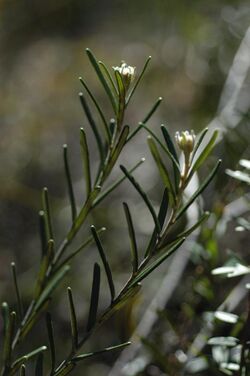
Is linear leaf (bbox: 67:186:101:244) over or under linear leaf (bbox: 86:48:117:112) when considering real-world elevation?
under

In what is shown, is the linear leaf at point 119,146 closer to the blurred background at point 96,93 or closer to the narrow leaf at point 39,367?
the narrow leaf at point 39,367

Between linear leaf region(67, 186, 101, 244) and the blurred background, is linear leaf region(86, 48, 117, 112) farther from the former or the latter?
the blurred background

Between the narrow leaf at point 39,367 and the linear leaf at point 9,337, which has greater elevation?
the linear leaf at point 9,337

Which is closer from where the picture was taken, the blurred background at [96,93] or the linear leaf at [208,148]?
the linear leaf at [208,148]

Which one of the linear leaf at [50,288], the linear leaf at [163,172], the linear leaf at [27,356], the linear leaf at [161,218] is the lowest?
the linear leaf at [27,356]

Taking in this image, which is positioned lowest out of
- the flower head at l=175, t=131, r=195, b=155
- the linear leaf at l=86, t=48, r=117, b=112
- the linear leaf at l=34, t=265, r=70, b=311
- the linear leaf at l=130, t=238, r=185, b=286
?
the linear leaf at l=34, t=265, r=70, b=311

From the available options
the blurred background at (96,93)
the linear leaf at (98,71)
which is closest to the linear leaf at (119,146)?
the linear leaf at (98,71)

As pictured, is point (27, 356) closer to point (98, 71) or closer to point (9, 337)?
point (9, 337)

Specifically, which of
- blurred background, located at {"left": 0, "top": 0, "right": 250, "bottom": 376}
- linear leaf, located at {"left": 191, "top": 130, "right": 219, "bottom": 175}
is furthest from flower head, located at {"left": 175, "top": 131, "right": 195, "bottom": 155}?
blurred background, located at {"left": 0, "top": 0, "right": 250, "bottom": 376}

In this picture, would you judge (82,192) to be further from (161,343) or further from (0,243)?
(161,343)

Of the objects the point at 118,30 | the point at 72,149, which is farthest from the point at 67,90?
the point at 118,30
